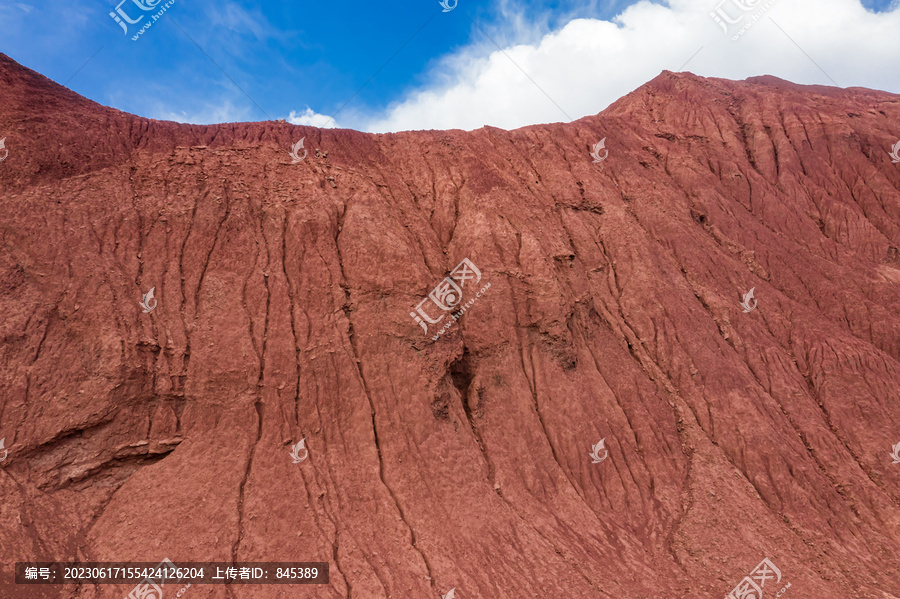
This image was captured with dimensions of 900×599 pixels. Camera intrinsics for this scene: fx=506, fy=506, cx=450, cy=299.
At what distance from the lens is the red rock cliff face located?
1507cm

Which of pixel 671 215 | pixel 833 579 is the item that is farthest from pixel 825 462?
pixel 671 215

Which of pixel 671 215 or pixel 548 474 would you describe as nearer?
pixel 548 474

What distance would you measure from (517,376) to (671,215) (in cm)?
1491

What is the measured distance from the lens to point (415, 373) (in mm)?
19156

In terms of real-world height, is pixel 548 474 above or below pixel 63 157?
below

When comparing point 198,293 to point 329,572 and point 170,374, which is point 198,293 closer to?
point 170,374

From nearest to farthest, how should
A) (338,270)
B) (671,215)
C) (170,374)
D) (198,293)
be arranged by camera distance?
(170,374) < (198,293) < (338,270) < (671,215)

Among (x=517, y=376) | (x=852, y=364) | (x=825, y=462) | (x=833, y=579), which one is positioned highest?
(x=517, y=376)

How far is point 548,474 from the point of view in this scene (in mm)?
19062

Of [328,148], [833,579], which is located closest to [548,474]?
[833,579]

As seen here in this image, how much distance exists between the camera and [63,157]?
19.3m

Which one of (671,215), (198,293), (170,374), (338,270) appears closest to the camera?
(170,374)

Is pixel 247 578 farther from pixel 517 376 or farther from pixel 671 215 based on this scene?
pixel 671 215

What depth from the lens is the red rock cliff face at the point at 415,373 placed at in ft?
49.4
